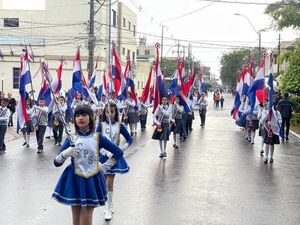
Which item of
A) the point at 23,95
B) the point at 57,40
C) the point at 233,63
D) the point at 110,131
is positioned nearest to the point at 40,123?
the point at 23,95

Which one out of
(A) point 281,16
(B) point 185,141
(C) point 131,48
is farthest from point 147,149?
(C) point 131,48

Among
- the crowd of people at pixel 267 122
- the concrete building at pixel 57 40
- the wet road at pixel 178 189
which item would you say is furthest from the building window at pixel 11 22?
the wet road at pixel 178 189

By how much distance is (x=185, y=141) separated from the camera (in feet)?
60.2

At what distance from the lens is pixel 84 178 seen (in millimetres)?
5297

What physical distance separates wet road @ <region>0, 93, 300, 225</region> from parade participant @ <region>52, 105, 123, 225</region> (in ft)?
5.84

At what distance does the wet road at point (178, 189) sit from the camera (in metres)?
7.41

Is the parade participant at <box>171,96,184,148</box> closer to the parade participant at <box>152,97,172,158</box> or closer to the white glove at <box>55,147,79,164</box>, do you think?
the parade participant at <box>152,97,172,158</box>

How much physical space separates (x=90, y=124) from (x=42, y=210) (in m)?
2.77

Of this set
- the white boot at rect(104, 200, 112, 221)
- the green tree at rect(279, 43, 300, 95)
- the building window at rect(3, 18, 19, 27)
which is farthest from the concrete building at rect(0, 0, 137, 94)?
the white boot at rect(104, 200, 112, 221)

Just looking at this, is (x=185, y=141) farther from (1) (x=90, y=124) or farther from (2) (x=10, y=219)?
(1) (x=90, y=124)

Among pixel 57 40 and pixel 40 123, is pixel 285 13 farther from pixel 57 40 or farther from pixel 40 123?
pixel 57 40

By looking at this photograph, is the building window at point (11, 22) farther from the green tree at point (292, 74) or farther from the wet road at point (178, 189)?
the wet road at point (178, 189)

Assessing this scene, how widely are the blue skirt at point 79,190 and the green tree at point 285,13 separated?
22472 mm

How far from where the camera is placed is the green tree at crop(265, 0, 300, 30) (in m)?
25.9
